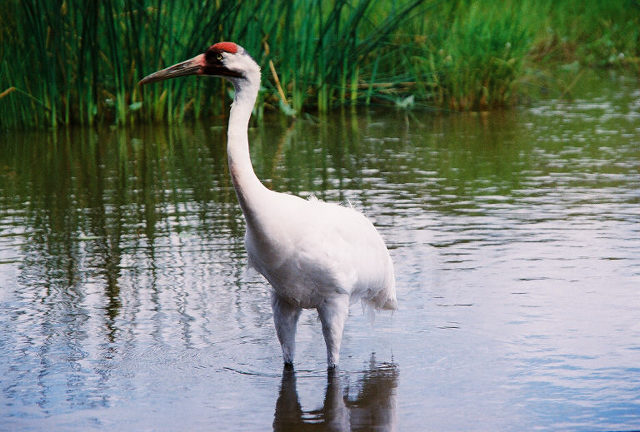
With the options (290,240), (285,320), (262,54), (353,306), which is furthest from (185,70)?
(262,54)

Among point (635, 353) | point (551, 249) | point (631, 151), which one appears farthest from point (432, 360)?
point (631, 151)

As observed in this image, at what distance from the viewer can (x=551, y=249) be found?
7184mm

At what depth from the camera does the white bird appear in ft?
15.7

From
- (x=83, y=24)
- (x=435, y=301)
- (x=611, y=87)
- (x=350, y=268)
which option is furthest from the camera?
(x=611, y=87)

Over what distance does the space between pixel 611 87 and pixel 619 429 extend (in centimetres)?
1283

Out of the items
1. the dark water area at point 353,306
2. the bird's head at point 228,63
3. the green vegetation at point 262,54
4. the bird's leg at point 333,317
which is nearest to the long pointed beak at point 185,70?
the bird's head at point 228,63

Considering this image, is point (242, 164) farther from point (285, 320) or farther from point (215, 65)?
Answer: point (285, 320)

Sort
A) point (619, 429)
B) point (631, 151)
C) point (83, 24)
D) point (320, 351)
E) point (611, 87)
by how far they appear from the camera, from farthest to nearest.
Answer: point (611, 87) → point (83, 24) → point (631, 151) → point (320, 351) → point (619, 429)

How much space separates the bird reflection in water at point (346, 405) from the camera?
14.9ft

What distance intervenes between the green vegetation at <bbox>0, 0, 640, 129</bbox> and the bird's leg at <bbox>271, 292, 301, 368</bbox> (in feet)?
25.3

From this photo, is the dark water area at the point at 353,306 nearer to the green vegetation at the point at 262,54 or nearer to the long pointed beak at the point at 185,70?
the long pointed beak at the point at 185,70

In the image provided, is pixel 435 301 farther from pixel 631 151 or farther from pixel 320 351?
pixel 631 151

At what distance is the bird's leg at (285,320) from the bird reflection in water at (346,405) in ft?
0.39

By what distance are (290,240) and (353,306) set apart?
64.6 inches
